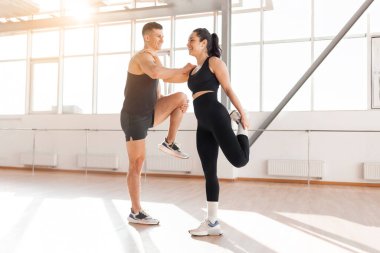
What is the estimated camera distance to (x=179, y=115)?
9.51 feet

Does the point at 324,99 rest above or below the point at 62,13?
below

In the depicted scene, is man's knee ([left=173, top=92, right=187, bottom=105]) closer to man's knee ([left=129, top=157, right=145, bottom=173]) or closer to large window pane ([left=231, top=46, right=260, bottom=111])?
man's knee ([left=129, top=157, right=145, bottom=173])

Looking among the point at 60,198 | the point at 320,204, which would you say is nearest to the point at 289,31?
the point at 320,204

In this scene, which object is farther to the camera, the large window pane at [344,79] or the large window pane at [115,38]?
the large window pane at [115,38]

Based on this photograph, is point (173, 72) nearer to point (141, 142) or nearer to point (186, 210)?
point (141, 142)

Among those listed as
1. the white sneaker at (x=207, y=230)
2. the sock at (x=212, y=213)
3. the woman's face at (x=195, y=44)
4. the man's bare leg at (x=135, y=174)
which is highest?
the woman's face at (x=195, y=44)

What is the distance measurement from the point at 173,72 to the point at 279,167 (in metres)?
4.64

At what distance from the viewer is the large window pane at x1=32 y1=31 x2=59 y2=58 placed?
360 inches

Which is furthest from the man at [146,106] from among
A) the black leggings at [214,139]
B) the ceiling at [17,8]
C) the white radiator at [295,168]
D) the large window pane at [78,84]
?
the ceiling at [17,8]

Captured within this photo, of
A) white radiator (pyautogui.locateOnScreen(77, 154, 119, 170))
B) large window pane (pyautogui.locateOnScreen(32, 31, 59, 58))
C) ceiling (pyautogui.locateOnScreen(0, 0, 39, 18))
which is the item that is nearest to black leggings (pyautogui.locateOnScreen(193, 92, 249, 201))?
white radiator (pyautogui.locateOnScreen(77, 154, 119, 170))

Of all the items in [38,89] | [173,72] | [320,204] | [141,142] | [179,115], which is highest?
[38,89]

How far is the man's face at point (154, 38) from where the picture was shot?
2885mm

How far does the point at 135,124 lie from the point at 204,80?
75cm

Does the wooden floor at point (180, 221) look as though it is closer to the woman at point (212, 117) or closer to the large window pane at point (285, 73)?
the woman at point (212, 117)
